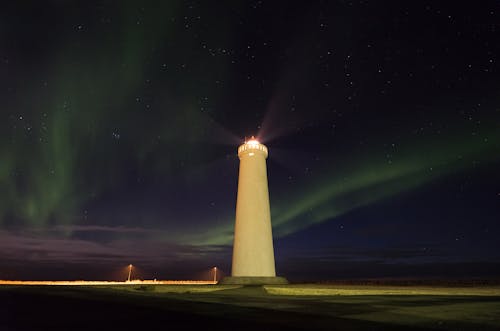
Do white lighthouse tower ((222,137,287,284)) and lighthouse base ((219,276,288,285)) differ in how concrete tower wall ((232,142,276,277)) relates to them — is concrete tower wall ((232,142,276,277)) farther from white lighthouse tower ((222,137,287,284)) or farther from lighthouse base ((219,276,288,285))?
lighthouse base ((219,276,288,285))

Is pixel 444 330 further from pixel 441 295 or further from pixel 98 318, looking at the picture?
pixel 441 295

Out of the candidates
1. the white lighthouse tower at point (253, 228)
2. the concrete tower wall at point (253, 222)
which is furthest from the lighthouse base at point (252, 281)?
the concrete tower wall at point (253, 222)

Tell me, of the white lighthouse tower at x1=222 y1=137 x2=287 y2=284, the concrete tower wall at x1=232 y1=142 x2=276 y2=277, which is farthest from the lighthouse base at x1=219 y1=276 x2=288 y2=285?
the concrete tower wall at x1=232 y1=142 x2=276 y2=277

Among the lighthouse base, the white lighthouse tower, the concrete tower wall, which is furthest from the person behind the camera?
the concrete tower wall

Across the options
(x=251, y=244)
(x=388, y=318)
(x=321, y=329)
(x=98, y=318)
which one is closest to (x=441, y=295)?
(x=388, y=318)

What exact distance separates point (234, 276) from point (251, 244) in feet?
8.51

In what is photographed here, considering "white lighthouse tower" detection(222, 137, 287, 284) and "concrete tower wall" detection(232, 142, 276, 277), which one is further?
"concrete tower wall" detection(232, 142, 276, 277)

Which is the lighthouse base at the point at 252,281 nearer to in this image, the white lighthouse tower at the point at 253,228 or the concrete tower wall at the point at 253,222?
the white lighthouse tower at the point at 253,228

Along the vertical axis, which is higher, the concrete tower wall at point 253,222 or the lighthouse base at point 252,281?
the concrete tower wall at point 253,222

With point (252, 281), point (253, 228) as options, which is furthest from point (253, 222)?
point (252, 281)

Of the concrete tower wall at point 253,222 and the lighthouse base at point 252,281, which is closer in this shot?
the lighthouse base at point 252,281

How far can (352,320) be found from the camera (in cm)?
736

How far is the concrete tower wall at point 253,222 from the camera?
27.9 m

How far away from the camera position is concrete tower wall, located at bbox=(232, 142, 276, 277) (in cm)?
2791
